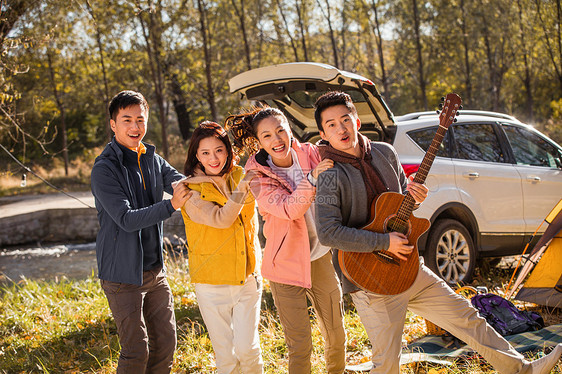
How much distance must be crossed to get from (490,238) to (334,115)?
140 inches

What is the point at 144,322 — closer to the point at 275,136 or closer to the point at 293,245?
the point at 293,245

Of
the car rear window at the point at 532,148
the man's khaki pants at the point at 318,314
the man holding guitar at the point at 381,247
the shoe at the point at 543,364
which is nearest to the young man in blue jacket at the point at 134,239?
the man's khaki pants at the point at 318,314

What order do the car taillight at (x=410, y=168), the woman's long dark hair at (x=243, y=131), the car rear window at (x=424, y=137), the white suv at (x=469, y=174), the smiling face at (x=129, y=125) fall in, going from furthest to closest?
the car rear window at (x=424, y=137) < the white suv at (x=469, y=174) < the car taillight at (x=410, y=168) < the woman's long dark hair at (x=243, y=131) < the smiling face at (x=129, y=125)

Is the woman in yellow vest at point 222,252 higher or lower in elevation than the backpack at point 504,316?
higher

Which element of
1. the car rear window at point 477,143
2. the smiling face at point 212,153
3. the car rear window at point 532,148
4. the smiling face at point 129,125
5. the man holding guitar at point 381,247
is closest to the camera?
the man holding guitar at point 381,247

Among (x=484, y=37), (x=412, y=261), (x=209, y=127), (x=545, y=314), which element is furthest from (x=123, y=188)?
(x=484, y=37)

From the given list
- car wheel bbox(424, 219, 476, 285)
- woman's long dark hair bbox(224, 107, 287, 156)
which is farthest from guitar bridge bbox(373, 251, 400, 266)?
car wheel bbox(424, 219, 476, 285)

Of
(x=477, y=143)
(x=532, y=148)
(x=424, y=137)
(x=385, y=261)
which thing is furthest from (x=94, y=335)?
(x=532, y=148)

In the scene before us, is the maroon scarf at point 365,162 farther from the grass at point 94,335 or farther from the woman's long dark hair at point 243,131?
the grass at point 94,335

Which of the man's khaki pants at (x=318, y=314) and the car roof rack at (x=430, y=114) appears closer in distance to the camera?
the man's khaki pants at (x=318, y=314)

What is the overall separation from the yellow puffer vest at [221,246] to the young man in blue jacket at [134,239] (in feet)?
0.65

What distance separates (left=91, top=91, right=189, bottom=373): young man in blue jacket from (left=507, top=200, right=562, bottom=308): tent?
10.4 ft

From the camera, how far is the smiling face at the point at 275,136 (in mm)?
3000

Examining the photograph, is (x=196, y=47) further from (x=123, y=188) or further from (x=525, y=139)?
(x=123, y=188)
